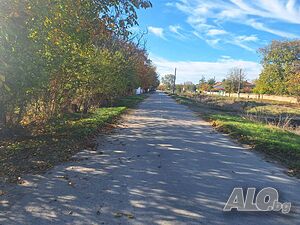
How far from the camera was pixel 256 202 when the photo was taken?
16.9 feet

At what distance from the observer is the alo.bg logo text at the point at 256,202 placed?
491 centimetres

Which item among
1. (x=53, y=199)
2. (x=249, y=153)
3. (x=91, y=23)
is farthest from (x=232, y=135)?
(x=53, y=199)

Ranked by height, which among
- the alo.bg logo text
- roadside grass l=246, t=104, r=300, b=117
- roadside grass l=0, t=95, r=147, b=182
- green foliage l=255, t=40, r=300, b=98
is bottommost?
roadside grass l=246, t=104, r=300, b=117

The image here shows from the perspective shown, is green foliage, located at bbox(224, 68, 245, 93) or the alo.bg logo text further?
green foliage, located at bbox(224, 68, 245, 93)

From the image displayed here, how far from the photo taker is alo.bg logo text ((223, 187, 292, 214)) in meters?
4.91

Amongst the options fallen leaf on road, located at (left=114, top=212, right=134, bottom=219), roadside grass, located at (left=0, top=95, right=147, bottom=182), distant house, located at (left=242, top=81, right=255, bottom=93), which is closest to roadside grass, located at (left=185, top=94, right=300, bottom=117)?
roadside grass, located at (left=0, top=95, right=147, bottom=182)

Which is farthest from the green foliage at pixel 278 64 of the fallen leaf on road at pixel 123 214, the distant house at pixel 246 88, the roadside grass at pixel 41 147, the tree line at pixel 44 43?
the fallen leaf on road at pixel 123 214

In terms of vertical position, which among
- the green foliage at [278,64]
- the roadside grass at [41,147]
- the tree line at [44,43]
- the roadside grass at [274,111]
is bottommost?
the roadside grass at [274,111]

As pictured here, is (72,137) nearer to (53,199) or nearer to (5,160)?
(5,160)

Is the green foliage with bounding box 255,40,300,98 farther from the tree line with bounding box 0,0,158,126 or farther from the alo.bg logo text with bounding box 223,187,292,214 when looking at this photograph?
the alo.bg logo text with bounding box 223,187,292,214

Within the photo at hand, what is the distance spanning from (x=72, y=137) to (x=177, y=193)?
5.55 meters

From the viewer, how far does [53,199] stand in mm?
4949

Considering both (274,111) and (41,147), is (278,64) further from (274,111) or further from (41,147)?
(41,147)

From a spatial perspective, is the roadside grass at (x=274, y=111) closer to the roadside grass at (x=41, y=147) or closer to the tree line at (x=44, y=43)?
the tree line at (x=44, y=43)
